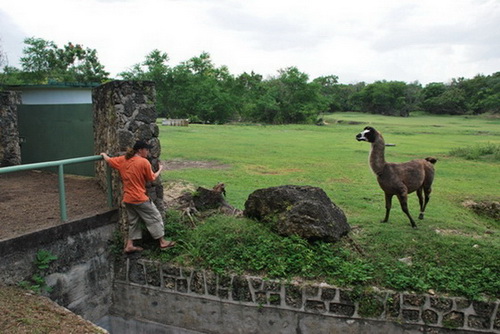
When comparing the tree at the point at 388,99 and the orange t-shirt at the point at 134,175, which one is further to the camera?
the tree at the point at 388,99

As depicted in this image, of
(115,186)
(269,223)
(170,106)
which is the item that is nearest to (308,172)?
(269,223)

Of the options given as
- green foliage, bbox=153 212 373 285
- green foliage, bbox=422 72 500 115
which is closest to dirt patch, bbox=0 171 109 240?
green foliage, bbox=153 212 373 285

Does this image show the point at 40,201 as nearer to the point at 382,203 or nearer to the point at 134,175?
the point at 134,175

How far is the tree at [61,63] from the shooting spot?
45000 millimetres

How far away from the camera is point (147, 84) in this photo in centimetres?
627

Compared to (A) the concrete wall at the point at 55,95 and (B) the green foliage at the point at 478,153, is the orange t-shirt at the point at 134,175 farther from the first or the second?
(B) the green foliage at the point at 478,153

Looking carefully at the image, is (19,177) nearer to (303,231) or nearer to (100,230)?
(100,230)

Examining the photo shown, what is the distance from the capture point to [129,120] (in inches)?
240

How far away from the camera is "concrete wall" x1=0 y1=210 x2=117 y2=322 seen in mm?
5082

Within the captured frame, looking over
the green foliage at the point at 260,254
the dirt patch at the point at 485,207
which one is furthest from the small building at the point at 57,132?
the dirt patch at the point at 485,207

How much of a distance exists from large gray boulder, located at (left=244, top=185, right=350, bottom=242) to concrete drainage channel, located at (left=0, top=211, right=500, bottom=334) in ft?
3.27

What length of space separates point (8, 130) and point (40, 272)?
587 centimetres

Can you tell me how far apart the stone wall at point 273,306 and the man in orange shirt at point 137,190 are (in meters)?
0.43

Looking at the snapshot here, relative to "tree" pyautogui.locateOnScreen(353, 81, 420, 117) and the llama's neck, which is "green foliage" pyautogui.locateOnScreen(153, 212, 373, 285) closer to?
the llama's neck
